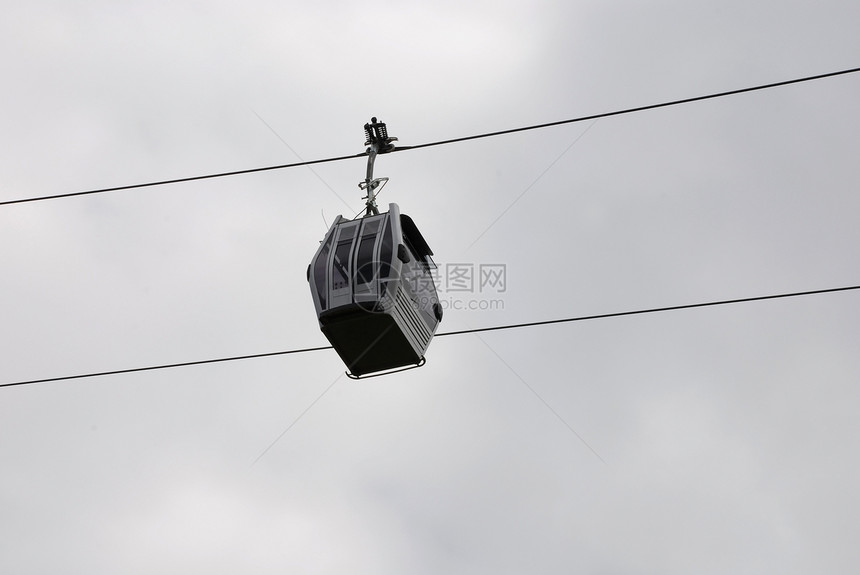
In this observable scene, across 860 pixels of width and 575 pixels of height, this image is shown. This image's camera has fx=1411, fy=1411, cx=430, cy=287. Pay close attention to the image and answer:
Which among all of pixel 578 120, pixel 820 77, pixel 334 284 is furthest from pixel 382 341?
pixel 820 77

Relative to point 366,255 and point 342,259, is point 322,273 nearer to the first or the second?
point 342,259

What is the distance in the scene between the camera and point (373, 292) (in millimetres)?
17125

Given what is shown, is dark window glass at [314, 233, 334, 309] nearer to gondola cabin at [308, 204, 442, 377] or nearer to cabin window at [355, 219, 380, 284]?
gondola cabin at [308, 204, 442, 377]

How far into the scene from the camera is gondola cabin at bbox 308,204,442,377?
1716 centimetres

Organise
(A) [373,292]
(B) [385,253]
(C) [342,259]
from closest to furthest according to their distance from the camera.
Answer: (A) [373,292] < (B) [385,253] < (C) [342,259]

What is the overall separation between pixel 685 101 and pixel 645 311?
2534mm

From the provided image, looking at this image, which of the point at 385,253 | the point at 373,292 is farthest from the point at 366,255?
the point at 373,292

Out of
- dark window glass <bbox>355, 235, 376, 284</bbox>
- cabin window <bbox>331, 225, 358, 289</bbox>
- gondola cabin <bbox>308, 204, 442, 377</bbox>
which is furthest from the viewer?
cabin window <bbox>331, 225, 358, 289</bbox>

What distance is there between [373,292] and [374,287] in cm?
7

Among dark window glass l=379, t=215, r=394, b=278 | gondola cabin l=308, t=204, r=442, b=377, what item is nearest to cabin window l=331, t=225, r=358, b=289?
gondola cabin l=308, t=204, r=442, b=377

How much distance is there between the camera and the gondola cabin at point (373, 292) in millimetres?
17156

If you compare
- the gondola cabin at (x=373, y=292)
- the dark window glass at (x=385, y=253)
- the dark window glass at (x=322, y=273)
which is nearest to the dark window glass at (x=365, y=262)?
the gondola cabin at (x=373, y=292)

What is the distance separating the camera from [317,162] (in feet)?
57.5

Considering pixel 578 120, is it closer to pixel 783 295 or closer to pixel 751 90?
pixel 751 90
